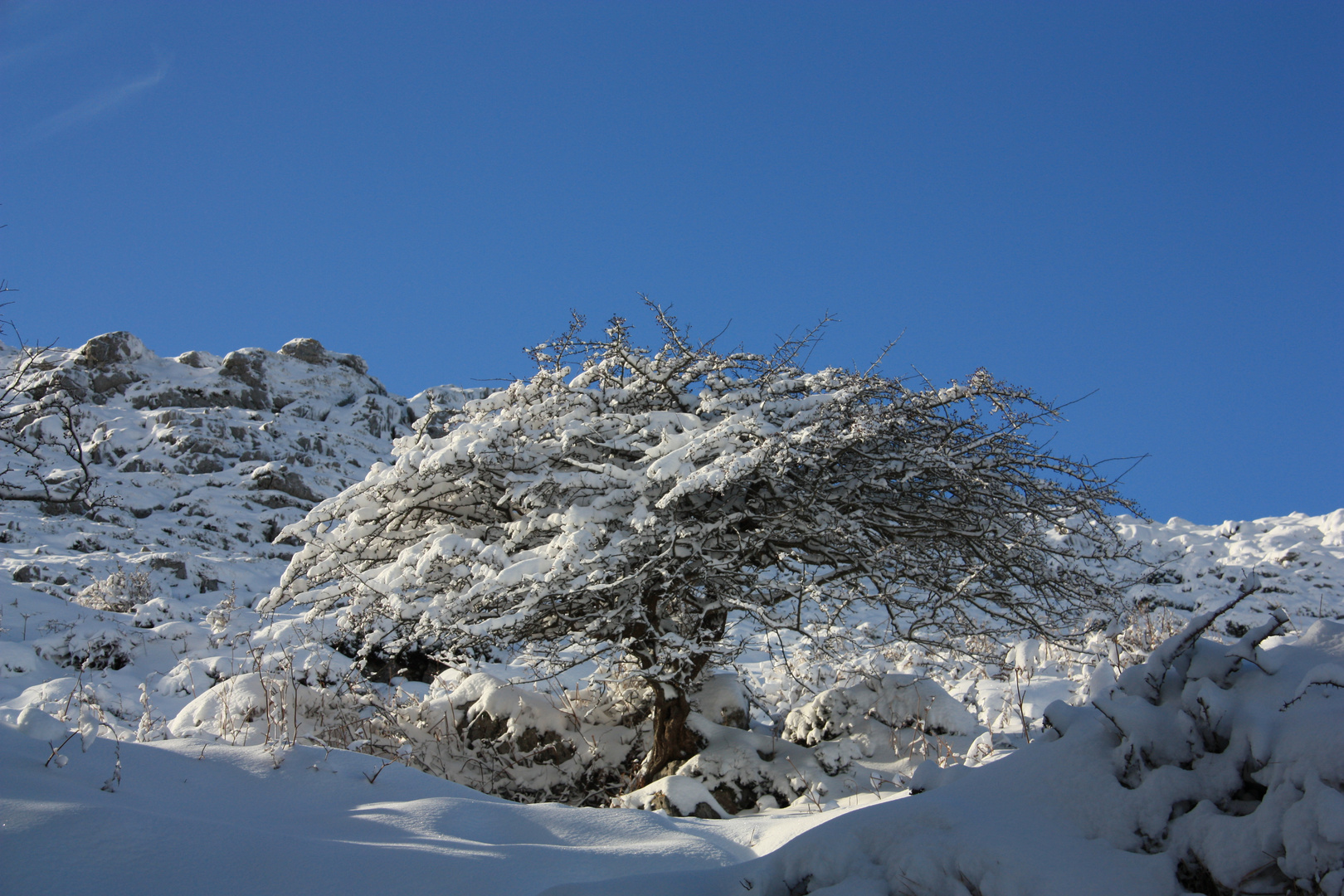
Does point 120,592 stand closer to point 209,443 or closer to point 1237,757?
point 209,443

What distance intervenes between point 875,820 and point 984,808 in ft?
1.11

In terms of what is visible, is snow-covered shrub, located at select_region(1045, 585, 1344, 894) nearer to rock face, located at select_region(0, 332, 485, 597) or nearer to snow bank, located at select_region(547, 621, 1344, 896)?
snow bank, located at select_region(547, 621, 1344, 896)

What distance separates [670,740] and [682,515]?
2012 millimetres

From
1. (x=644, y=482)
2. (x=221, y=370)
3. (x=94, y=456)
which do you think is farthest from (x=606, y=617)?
(x=221, y=370)

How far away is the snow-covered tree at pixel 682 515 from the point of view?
476 centimetres

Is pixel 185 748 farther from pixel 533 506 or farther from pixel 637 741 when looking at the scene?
pixel 637 741

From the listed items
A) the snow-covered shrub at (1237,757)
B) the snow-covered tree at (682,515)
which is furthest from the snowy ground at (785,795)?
the snow-covered tree at (682,515)

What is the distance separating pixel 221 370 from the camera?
28.4 m

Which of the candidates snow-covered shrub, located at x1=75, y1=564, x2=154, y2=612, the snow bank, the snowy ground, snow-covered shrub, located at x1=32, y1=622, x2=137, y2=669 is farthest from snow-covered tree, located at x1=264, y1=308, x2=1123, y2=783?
snow-covered shrub, located at x1=75, y1=564, x2=154, y2=612

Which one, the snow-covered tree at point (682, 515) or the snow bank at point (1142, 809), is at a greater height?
the snow-covered tree at point (682, 515)

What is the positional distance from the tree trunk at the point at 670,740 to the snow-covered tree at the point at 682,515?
0.01 metres

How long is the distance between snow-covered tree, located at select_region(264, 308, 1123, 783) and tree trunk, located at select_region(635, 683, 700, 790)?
0.01 meters

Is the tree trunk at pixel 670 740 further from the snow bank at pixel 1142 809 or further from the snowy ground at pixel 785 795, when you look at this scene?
the snow bank at pixel 1142 809

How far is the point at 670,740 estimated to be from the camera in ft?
19.4
